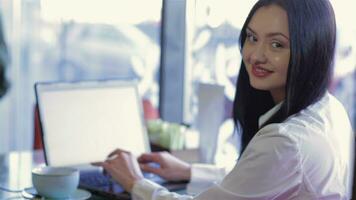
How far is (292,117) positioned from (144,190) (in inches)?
17.4

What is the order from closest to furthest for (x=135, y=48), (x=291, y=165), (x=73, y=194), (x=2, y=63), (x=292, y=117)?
(x=291, y=165) < (x=292, y=117) < (x=73, y=194) < (x=2, y=63) < (x=135, y=48)

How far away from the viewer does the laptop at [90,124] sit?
2145 mm

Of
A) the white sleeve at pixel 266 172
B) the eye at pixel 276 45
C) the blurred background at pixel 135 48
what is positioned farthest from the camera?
the blurred background at pixel 135 48

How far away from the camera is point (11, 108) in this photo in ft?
13.5

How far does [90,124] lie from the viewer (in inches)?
88.9

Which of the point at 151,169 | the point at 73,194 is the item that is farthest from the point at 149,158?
the point at 73,194

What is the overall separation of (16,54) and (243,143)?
7.66ft

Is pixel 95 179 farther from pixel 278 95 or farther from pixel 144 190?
pixel 278 95

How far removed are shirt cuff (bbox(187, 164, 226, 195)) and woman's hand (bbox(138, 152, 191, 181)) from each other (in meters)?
0.02

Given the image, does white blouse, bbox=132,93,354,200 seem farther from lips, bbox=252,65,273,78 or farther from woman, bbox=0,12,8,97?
woman, bbox=0,12,8,97

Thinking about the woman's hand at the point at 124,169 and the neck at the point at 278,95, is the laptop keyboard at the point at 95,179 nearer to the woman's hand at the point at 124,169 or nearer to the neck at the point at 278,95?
the woman's hand at the point at 124,169

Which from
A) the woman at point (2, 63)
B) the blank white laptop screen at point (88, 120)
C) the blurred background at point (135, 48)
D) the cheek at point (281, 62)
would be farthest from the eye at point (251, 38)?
the blurred background at point (135, 48)

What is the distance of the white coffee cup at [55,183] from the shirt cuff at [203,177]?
377mm

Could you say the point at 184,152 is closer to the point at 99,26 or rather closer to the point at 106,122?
the point at 106,122
